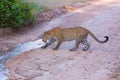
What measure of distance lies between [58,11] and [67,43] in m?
6.23

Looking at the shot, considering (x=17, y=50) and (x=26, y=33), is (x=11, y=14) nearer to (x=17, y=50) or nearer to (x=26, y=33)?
(x=26, y=33)

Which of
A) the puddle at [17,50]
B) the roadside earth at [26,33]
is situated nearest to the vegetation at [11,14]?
the roadside earth at [26,33]

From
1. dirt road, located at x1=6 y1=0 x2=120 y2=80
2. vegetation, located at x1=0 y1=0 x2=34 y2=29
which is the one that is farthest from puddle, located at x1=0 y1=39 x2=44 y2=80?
vegetation, located at x1=0 y1=0 x2=34 y2=29

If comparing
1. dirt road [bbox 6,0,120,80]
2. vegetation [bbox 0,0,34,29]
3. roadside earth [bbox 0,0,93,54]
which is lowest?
roadside earth [bbox 0,0,93,54]

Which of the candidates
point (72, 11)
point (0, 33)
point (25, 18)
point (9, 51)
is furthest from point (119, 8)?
point (9, 51)

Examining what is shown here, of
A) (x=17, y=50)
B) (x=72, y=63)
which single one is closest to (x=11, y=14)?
(x=17, y=50)

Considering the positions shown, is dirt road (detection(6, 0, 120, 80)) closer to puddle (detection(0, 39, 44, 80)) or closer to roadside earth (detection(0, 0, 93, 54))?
puddle (detection(0, 39, 44, 80))

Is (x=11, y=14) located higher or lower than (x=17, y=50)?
higher

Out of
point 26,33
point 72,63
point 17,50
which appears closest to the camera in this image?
point 72,63

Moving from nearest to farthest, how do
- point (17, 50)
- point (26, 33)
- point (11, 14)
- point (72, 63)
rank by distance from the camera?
point (72, 63) → point (17, 50) → point (11, 14) → point (26, 33)

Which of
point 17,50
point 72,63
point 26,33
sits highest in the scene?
point 72,63

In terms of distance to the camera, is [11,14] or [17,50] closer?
[17,50]

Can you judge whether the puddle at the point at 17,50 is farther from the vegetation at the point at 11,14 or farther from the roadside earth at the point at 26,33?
the vegetation at the point at 11,14

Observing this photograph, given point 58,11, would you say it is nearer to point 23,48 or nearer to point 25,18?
point 25,18
